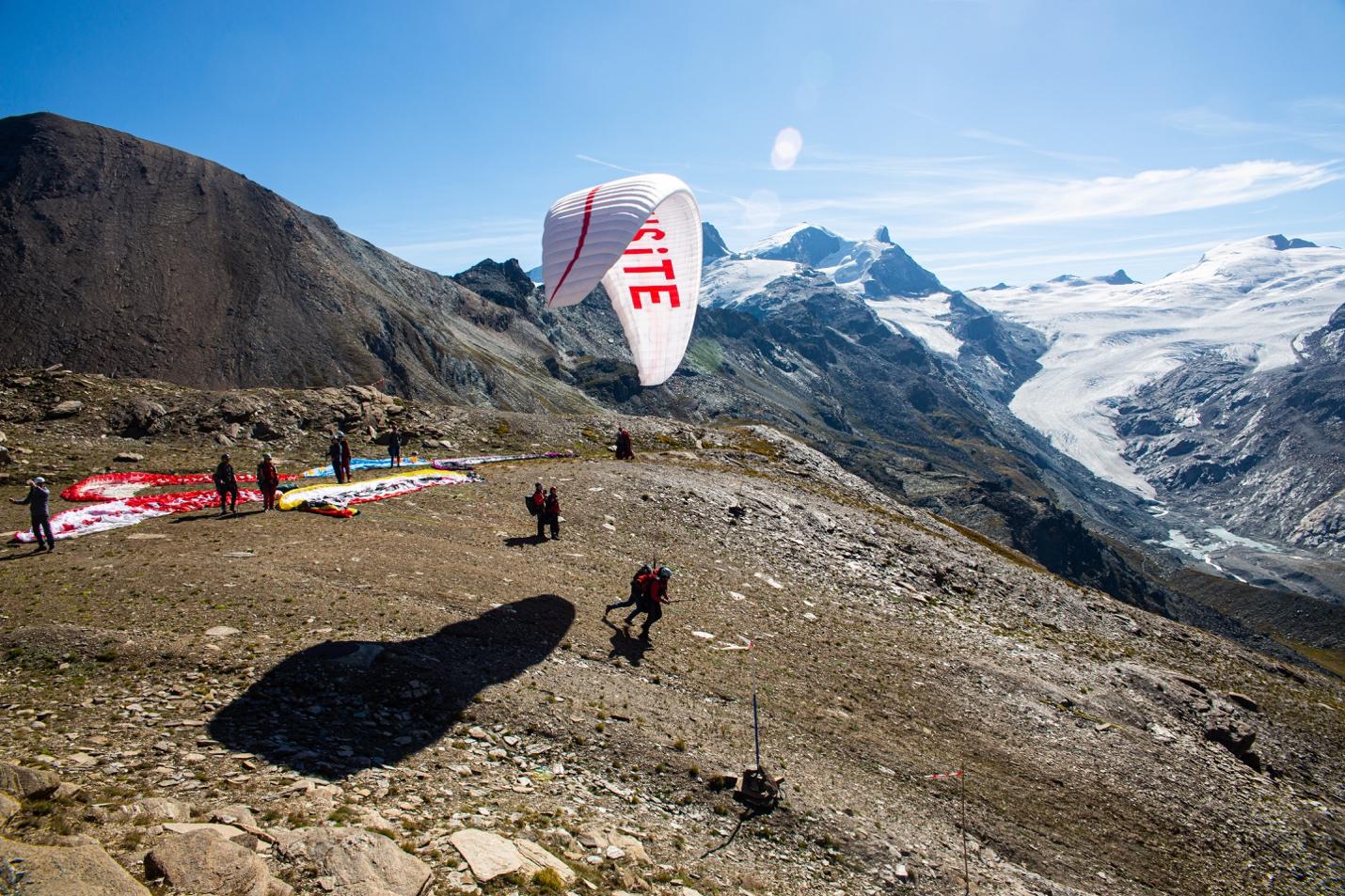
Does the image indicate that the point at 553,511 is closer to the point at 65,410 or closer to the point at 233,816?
the point at 233,816

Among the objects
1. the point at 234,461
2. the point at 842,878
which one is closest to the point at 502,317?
the point at 234,461

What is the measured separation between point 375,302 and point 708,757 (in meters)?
121

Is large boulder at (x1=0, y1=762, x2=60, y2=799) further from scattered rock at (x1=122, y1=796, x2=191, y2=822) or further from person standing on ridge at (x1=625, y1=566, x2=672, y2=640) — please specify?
person standing on ridge at (x1=625, y1=566, x2=672, y2=640)

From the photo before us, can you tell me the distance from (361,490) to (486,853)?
19.6 meters

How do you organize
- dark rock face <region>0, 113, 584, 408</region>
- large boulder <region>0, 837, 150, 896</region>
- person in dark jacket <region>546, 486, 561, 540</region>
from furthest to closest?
dark rock face <region>0, 113, 584, 408</region>, person in dark jacket <region>546, 486, 561, 540</region>, large boulder <region>0, 837, 150, 896</region>

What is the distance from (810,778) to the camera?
1341 cm

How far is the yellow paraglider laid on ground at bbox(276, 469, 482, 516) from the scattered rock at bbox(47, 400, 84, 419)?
14.7 meters

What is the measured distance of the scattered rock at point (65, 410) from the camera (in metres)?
30.5

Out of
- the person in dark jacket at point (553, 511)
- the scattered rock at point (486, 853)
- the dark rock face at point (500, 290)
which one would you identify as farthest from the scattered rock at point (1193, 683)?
the dark rock face at point (500, 290)

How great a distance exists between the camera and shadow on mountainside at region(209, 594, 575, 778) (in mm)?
9945

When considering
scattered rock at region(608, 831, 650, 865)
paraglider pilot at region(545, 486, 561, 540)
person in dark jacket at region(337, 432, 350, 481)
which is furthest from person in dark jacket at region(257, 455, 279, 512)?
scattered rock at region(608, 831, 650, 865)

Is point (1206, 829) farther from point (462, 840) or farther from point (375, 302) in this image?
point (375, 302)

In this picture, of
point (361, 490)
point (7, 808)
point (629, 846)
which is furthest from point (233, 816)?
point (361, 490)

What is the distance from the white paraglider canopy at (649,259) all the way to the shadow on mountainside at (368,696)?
9.07m
